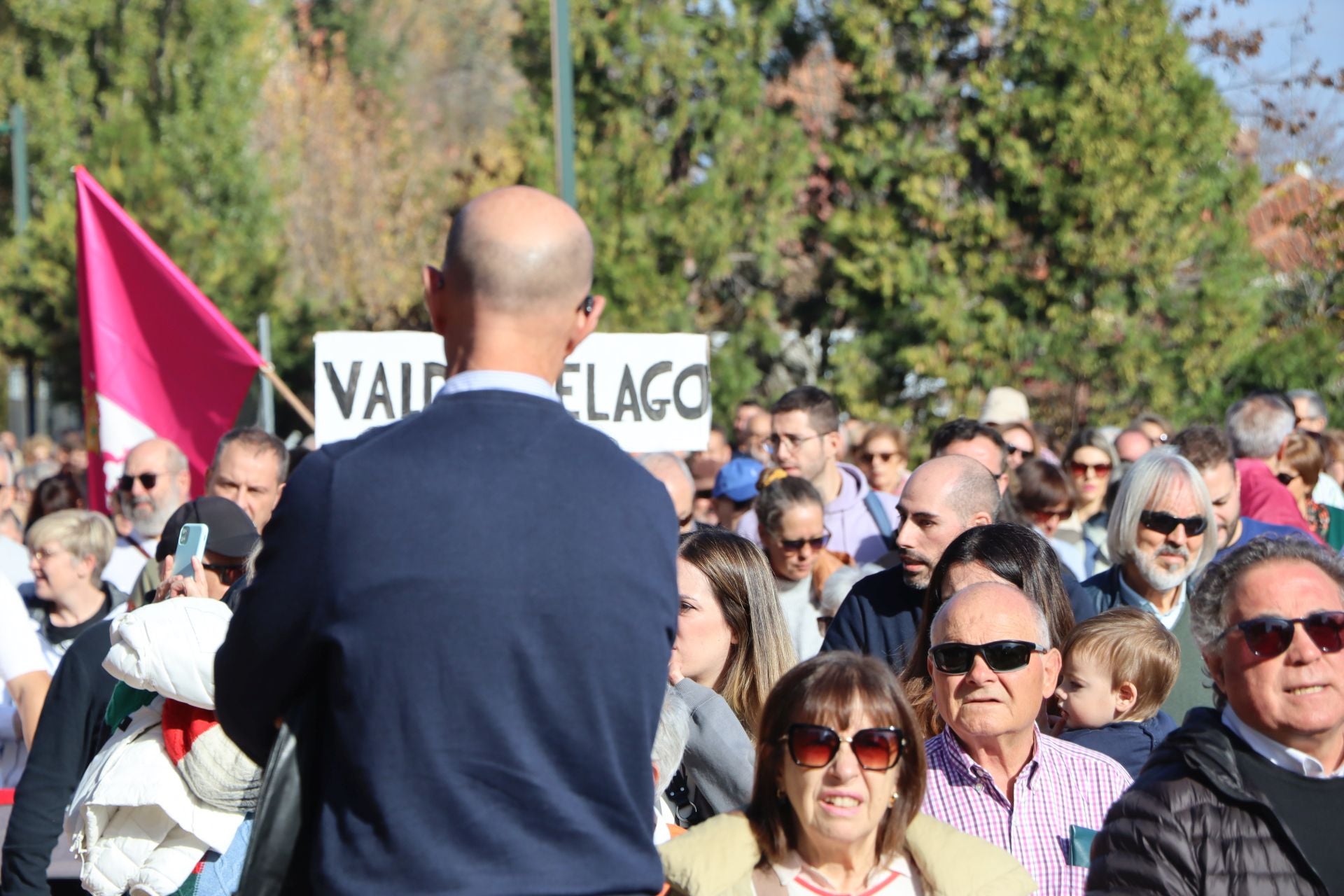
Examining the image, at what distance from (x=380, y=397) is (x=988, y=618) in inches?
165

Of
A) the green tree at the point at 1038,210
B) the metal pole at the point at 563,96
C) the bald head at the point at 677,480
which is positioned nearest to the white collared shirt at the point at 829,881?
the bald head at the point at 677,480


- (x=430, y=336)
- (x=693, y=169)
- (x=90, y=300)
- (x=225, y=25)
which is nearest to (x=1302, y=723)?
(x=430, y=336)

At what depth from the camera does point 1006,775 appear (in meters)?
3.63

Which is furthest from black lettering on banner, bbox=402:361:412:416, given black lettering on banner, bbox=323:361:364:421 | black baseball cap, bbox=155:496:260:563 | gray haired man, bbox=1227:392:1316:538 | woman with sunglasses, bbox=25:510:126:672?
gray haired man, bbox=1227:392:1316:538

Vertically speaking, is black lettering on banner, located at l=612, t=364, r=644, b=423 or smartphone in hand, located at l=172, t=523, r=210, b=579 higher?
black lettering on banner, located at l=612, t=364, r=644, b=423

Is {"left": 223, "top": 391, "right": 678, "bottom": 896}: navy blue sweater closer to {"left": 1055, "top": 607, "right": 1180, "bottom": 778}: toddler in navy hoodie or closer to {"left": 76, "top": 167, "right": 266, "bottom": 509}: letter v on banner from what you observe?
{"left": 1055, "top": 607, "right": 1180, "bottom": 778}: toddler in navy hoodie

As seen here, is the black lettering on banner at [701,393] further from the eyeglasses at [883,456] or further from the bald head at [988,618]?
the bald head at [988,618]

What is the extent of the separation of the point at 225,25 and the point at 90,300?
2388 centimetres

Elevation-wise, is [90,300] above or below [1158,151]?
below

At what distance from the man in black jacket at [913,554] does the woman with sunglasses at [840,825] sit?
1.67m

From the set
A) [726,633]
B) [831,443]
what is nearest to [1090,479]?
[831,443]

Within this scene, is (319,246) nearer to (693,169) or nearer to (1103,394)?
(693,169)

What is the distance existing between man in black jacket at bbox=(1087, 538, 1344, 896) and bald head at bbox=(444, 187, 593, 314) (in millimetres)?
1354

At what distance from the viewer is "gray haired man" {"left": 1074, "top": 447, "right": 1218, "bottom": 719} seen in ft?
18.6
